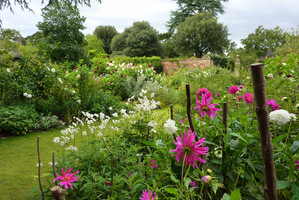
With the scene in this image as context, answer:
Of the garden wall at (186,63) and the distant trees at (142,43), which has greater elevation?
the distant trees at (142,43)

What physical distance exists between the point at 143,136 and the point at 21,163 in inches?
93.5

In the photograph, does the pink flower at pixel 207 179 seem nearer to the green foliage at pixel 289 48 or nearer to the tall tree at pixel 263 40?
the green foliage at pixel 289 48

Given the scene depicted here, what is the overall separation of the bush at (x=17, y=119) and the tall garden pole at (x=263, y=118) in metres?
5.11

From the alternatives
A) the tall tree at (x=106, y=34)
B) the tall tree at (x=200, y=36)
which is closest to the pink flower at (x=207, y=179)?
the tall tree at (x=200, y=36)

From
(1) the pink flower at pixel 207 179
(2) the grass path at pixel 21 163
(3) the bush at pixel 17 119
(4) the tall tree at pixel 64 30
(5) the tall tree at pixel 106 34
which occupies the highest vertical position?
(5) the tall tree at pixel 106 34

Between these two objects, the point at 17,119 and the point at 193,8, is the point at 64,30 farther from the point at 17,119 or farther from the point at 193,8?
the point at 193,8

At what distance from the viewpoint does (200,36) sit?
2734 cm

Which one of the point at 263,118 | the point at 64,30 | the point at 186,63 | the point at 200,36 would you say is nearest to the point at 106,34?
the point at 200,36

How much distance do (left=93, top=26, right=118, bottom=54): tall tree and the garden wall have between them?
20.6 m

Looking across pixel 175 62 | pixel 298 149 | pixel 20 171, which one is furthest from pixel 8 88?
pixel 175 62

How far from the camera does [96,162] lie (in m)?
1.89

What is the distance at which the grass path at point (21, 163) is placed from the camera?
2.66 m

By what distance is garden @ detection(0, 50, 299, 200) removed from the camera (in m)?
0.89

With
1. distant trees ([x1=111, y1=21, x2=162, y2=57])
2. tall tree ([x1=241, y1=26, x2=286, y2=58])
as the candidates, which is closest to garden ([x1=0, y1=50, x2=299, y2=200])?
A: distant trees ([x1=111, y1=21, x2=162, y2=57])
